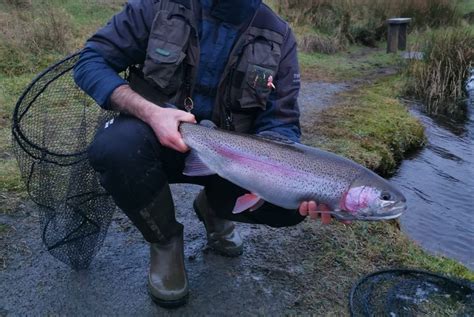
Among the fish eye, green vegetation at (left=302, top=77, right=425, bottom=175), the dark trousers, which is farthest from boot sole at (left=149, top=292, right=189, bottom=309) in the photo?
green vegetation at (left=302, top=77, right=425, bottom=175)

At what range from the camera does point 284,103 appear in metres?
3.22

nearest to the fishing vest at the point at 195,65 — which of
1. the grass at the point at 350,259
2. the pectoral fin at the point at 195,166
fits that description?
the pectoral fin at the point at 195,166

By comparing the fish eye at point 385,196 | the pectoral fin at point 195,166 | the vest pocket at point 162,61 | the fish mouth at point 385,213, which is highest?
the vest pocket at point 162,61

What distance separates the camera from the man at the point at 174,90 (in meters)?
2.83

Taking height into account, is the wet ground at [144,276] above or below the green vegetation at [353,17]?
above

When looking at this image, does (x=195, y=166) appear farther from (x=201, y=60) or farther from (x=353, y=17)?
(x=353, y=17)

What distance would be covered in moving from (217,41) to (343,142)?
348cm

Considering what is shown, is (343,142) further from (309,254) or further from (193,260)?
(193,260)

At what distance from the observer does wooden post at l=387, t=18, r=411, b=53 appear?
13.7 m

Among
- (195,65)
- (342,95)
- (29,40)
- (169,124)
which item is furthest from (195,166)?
(29,40)

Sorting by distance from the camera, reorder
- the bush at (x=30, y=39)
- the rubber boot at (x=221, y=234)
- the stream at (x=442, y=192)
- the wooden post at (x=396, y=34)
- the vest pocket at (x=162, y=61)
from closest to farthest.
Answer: the vest pocket at (x=162, y=61) < the rubber boot at (x=221, y=234) < the stream at (x=442, y=192) < the bush at (x=30, y=39) < the wooden post at (x=396, y=34)

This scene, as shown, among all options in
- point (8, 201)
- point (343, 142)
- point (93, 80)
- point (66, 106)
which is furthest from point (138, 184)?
point (343, 142)

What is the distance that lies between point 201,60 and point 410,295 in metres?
1.87

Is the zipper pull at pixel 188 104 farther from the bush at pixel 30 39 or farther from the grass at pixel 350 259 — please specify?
the bush at pixel 30 39
